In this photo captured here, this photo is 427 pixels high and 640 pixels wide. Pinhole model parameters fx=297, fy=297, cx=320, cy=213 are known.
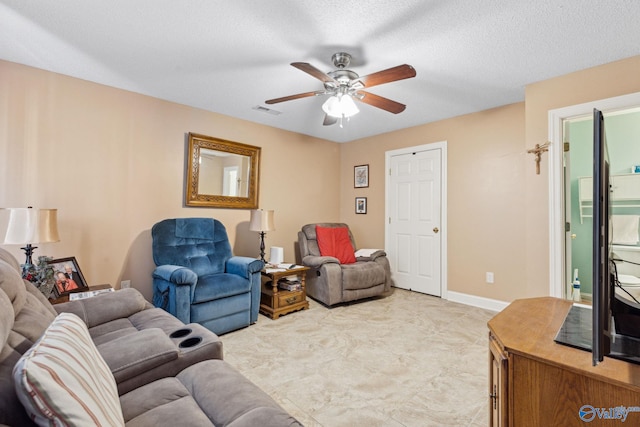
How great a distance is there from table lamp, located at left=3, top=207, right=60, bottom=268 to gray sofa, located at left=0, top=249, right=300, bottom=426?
714 mm

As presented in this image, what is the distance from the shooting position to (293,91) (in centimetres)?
309

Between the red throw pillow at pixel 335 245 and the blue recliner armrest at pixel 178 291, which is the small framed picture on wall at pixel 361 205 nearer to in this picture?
the red throw pillow at pixel 335 245

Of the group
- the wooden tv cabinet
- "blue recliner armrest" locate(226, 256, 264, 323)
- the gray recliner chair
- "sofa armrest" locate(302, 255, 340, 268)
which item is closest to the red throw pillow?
the gray recliner chair

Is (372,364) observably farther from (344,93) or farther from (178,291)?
(344,93)

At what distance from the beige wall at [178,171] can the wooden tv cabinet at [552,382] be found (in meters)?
2.28

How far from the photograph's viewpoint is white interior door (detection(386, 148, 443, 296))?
4087 mm

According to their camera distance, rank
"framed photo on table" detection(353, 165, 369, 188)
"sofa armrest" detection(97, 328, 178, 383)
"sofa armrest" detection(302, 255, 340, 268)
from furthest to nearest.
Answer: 1. "framed photo on table" detection(353, 165, 369, 188)
2. "sofa armrest" detection(302, 255, 340, 268)
3. "sofa armrest" detection(97, 328, 178, 383)

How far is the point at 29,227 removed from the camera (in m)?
2.10

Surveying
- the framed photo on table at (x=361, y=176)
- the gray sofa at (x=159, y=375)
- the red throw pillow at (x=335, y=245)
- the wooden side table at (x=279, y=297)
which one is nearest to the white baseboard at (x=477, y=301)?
the red throw pillow at (x=335, y=245)

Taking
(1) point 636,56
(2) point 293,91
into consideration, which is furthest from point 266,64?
(1) point 636,56

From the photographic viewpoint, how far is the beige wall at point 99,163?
2576 mm

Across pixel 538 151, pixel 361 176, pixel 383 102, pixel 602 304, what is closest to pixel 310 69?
pixel 383 102

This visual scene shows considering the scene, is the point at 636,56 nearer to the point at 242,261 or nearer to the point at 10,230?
the point at 242,261

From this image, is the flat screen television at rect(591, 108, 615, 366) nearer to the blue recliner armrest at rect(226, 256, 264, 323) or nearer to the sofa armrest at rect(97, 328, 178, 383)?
the sofa armrest at rect(97, 328, 178, 383)
